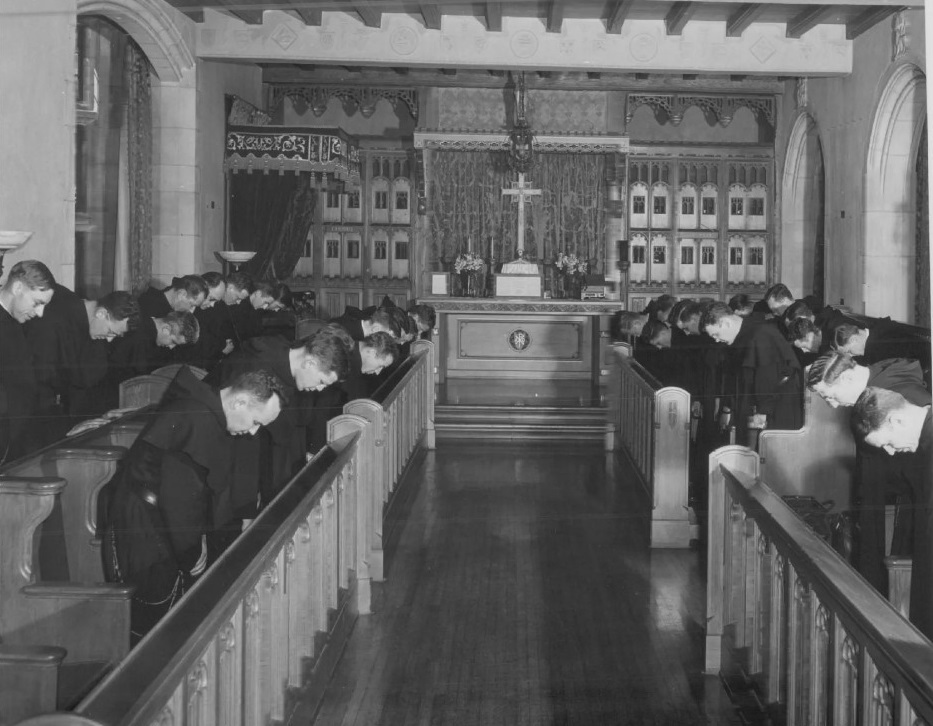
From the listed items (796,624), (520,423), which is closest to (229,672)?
(796,624)

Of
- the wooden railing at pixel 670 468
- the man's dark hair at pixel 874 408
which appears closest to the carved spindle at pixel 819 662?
the man's dark hair at pixel 874 408

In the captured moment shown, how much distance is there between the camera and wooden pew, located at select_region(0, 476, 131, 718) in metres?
2.96

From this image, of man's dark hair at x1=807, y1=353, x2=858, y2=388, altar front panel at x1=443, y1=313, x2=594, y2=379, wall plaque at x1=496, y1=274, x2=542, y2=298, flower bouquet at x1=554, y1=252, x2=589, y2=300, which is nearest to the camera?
man's dark hair at x1=807, y1=353, x2=858, y2=388

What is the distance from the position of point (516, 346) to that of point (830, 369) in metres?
8.26

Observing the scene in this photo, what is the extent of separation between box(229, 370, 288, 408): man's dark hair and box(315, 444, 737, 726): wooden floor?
1203 mm

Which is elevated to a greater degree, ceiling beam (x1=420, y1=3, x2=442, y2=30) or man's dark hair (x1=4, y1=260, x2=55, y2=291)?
ceiling beam (x1=420, y1=3, x2=442, y2=30)

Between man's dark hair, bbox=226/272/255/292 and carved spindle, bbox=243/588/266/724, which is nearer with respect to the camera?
carved spindle, bbox=243/588/266/724

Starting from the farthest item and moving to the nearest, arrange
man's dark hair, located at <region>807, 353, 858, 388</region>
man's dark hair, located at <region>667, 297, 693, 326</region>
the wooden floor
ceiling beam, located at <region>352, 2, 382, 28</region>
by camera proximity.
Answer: ceiling beam, located at <region>352, 2, 382, 28</region> < man's dark hair, located at <region>667, 297, 693, 326</region> < the wooden floor < man's dark hair, located at <region>807, 353, 858, 388</region>

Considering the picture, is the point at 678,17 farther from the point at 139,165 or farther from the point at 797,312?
the point at 139,165

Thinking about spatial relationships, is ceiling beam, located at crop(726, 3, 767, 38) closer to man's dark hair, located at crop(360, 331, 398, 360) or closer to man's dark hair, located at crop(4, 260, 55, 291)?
man's dark hair, located at crop(360, 331, 398, 360)

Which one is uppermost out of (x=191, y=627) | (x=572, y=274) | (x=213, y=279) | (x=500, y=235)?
(x=500, y=235)

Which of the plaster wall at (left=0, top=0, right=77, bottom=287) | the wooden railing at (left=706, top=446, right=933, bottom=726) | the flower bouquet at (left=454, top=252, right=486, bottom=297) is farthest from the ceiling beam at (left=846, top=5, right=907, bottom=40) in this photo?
the wooden railing at (left=706, top=446, right=933, bottom=726)

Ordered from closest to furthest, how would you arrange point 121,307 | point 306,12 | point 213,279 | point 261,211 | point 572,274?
1. point 121,307
2. point 213,279
3. point 306,12
4. point 261,211
5. point 572,274

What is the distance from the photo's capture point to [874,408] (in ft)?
11.1
